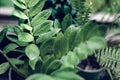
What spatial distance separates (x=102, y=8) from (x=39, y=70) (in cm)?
51

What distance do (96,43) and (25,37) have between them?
0.97 ft

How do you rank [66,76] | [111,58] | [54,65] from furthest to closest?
[111,58] → [54,65] → [66,76]

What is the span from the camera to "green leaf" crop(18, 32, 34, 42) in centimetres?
107

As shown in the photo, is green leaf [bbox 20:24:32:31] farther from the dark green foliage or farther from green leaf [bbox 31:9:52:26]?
the dark green foliage

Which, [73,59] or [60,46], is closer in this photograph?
[73,59]

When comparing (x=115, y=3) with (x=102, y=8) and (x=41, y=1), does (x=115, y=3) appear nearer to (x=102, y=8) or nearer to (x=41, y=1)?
(x=102, y=8)

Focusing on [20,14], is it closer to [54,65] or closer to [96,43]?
[54,65]

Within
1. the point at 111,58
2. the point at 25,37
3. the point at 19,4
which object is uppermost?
the point at 19,4

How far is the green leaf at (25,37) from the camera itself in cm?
107

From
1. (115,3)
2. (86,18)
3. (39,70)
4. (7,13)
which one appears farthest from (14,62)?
(7,13)

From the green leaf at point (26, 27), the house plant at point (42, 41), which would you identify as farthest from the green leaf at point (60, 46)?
the green leaf at point (26, 27)

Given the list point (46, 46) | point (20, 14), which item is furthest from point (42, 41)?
point (20, 14)

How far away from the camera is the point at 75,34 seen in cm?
104

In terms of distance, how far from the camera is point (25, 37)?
108cm
